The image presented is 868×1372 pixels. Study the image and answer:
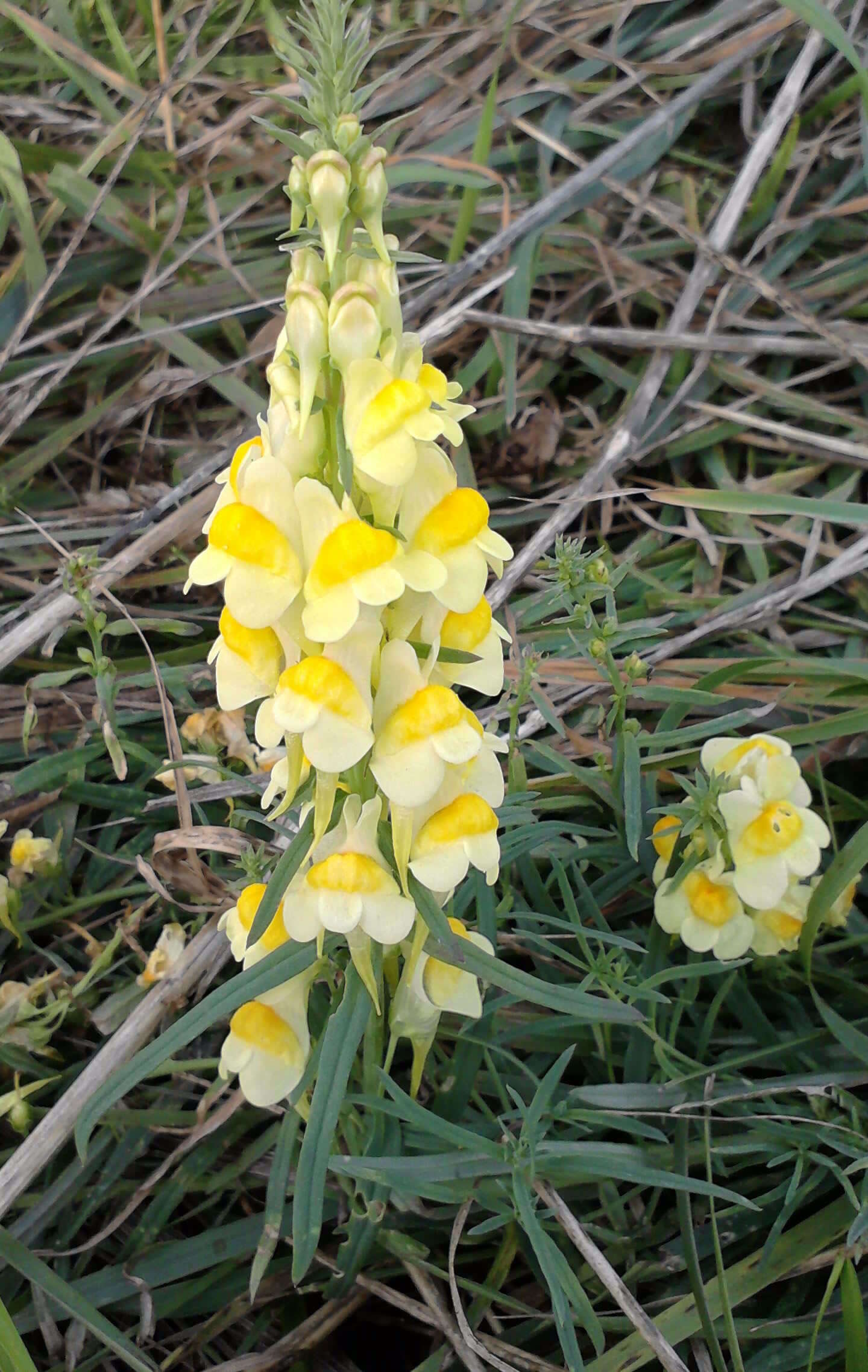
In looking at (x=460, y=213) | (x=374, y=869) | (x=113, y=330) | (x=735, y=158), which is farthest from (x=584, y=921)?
(x=735, y=158)

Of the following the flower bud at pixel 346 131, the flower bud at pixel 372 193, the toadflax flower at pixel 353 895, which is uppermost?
the flower bud at pixel 346 131

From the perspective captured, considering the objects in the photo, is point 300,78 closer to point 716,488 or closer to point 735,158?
point 716,488

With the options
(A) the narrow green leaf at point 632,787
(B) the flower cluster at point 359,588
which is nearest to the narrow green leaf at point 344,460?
(B) the flower cluster at point 359,588

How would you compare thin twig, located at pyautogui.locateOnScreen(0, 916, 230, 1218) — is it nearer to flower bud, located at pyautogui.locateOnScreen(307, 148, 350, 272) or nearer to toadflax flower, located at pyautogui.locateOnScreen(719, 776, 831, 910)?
toadflax flower, located at pyautogui.locateOnScreen(719, 776, 831, 910)

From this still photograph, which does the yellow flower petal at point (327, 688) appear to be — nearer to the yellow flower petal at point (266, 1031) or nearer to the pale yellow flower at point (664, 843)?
the yellow flower petal at point (266, 1031)

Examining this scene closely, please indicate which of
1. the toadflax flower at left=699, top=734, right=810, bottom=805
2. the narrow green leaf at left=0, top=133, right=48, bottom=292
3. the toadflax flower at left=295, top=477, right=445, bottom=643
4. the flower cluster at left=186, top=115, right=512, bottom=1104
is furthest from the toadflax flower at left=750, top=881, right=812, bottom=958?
the narrow green leaf at left=0, top=133, right=48, bottom=292

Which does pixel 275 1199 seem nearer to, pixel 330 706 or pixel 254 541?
pixel 330 706
